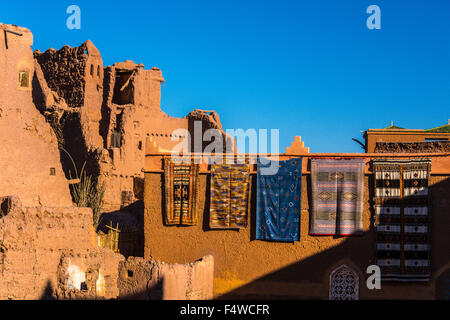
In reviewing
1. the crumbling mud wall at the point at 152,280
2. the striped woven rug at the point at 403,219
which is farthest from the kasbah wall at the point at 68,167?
the striped woven rug at the point at 403,219

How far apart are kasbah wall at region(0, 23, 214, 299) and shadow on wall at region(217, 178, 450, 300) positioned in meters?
1.79

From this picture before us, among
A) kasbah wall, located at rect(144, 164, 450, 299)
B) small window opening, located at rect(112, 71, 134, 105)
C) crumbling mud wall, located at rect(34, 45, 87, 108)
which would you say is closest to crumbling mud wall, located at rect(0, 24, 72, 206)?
crumbling mud wall, located at rect(34, 45, 87, 108)

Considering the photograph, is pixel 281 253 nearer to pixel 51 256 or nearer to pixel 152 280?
pixel 152 280

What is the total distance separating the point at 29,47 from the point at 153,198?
35.7 ft

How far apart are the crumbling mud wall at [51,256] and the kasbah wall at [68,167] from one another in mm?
22

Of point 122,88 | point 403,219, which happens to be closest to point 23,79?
point 122,88

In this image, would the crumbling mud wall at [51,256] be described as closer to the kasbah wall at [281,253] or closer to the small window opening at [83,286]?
the small window opening at [83,286]

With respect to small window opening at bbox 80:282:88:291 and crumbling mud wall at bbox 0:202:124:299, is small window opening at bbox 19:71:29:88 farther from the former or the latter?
small window opening at bbox 80:282:88:291

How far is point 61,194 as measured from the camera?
19703 millimetres

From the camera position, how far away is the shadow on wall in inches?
512
